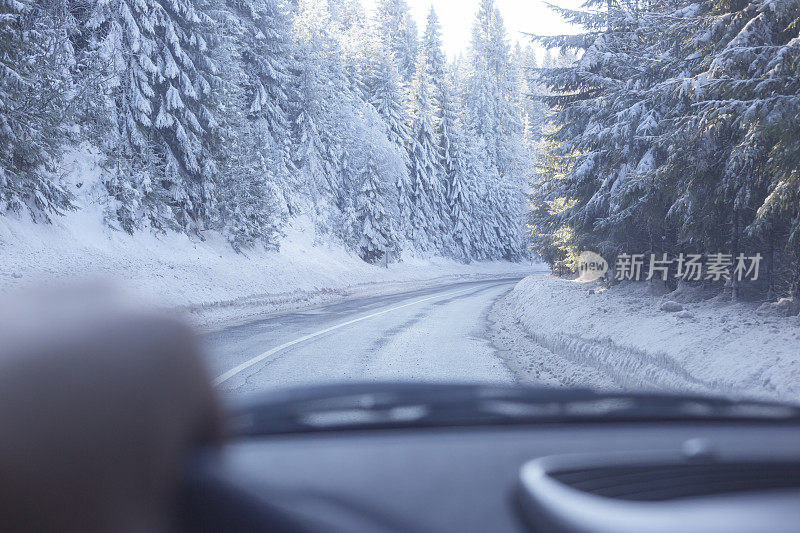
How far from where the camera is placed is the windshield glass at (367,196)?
Result: 23.5 ft

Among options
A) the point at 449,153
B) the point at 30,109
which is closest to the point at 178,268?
the point at 30,109

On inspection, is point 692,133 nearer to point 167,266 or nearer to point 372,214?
point 167,266

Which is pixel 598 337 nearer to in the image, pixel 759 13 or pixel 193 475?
pixel 759 13

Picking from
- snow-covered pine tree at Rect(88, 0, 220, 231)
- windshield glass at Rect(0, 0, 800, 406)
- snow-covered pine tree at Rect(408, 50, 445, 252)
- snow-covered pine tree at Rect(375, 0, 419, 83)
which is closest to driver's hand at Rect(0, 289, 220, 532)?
windshield glass at Rect(0, 0, 800, 406)

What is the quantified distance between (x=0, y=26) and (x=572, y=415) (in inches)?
594

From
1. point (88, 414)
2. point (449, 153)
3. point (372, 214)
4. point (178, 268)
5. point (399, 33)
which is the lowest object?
point (178, 268)

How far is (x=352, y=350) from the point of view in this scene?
A: 341 inches

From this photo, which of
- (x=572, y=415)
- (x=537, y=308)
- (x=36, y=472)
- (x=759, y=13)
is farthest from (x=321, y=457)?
(x=537, y=308)

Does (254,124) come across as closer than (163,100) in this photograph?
No

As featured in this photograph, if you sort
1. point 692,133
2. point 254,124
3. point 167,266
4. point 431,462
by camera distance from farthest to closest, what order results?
point 254,124
point 167,266
point 692,133
point 431,462

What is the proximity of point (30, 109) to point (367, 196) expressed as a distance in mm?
22650

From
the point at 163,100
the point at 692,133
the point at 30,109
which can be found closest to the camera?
the point at 692,133

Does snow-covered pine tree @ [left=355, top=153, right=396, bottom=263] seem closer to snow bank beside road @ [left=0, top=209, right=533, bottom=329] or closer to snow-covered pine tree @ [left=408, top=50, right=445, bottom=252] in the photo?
snow bank beside road @ [left=0, top=209, right=533, bottom=329]

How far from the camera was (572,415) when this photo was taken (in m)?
1.98
